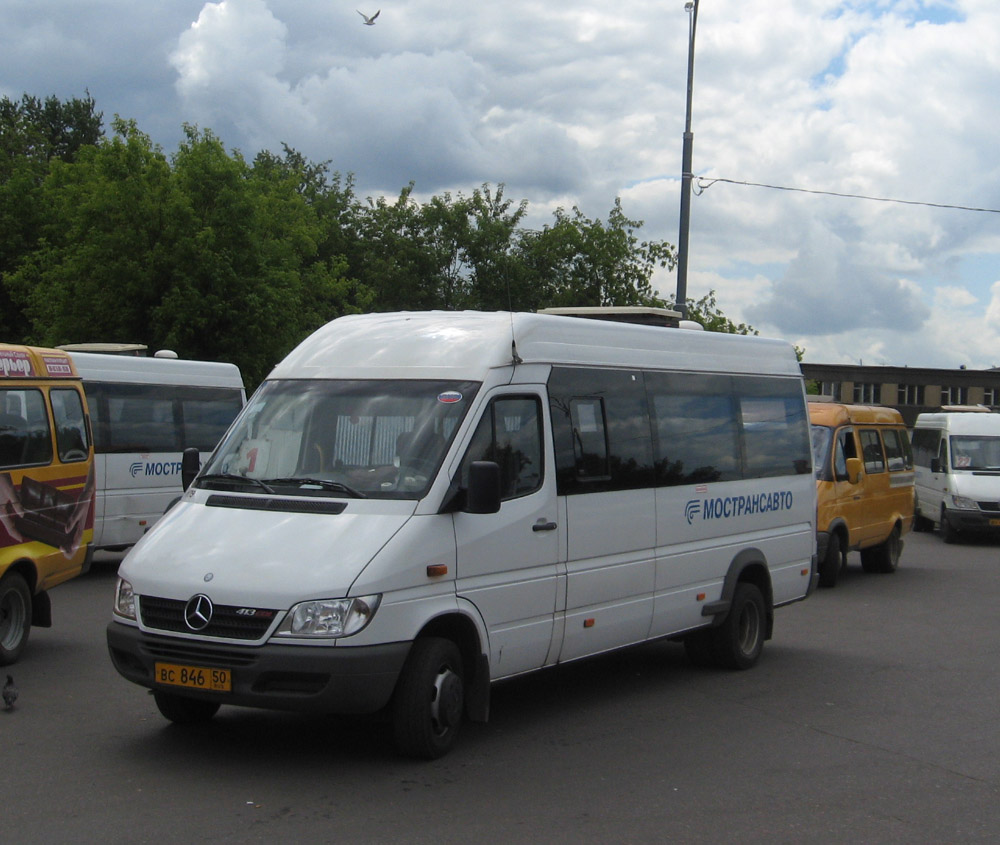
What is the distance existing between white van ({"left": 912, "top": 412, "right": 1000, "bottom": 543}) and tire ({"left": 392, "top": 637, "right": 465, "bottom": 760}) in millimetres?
18584

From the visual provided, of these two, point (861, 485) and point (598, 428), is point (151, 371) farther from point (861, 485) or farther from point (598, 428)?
point (598, 428)

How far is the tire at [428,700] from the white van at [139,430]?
9.99 meters

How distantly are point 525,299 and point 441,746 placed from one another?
4659 centimetres

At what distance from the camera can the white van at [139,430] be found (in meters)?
16.2

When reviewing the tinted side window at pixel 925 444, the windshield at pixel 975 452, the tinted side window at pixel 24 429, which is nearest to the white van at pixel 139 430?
the tinted side window at pixel 24 429

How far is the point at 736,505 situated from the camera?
10.1 meters

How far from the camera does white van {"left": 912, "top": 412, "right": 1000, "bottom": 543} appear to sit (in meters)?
23.2

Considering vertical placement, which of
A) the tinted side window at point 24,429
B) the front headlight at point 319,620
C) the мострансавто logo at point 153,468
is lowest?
the front headlight at point 319,620

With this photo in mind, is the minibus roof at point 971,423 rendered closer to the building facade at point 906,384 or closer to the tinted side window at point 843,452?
the tinted side window at point 843,452

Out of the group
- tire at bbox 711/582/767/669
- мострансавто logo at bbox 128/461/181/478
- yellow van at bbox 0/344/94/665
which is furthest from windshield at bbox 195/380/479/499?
мострансавто logo at bbox 128/461/181/478

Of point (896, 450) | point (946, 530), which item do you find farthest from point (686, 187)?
point (946, 530)

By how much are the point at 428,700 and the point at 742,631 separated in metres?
4.34

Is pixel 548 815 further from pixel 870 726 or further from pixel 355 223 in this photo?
pixel 355 223

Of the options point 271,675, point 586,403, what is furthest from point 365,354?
point 271,675
